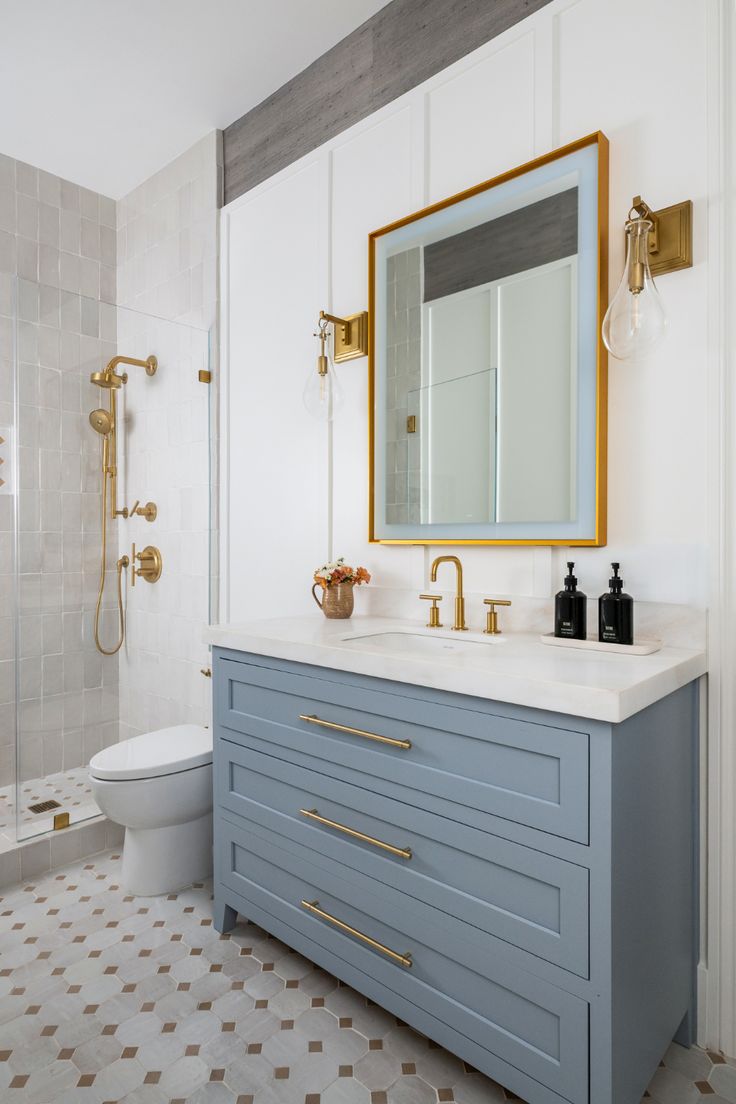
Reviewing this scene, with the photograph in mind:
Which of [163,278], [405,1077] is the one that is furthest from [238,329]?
[405,1077]

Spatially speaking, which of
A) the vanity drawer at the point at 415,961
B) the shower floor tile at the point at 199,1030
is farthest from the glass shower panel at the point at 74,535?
the vanity drawer at the point at 415,961

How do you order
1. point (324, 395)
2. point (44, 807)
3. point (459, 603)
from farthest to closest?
point (44, 807)
point (324, 395)
point (459, 603)

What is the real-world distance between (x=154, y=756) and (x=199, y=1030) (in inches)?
31.9

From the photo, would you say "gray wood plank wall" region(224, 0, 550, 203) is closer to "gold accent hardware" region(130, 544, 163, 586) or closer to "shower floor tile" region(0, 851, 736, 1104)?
"gold accent hardware" region(130, 544, 163, 586)

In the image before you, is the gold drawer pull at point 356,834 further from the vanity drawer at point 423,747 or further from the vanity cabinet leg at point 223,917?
the vanity cabinet leg at point 223,917

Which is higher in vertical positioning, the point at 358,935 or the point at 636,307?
the point at 636,307

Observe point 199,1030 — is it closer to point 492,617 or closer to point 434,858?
point 434,858

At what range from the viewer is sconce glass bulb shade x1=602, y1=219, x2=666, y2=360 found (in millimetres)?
1336

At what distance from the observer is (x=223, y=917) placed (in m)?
1.83

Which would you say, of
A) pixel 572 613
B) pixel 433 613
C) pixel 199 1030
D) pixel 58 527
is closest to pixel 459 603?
pixel 433 613

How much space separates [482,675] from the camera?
3.86 feet

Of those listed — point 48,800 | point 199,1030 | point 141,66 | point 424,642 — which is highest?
point 141,66

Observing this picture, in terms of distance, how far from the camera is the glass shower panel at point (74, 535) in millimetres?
2250

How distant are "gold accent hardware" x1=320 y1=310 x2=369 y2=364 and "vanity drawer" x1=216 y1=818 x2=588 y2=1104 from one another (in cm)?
149
